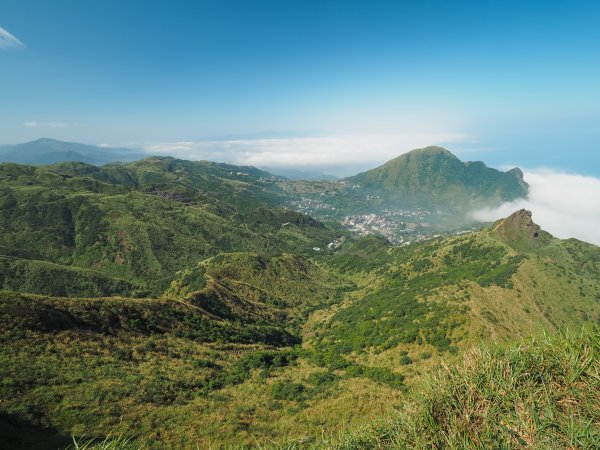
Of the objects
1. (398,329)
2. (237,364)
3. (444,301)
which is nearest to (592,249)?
(444,301)

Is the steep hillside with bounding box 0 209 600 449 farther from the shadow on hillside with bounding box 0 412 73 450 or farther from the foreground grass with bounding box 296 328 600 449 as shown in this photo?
the foreground grass with bounding box 296 328 600 449

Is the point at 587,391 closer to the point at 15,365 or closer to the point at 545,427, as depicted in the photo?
the point at 545,427

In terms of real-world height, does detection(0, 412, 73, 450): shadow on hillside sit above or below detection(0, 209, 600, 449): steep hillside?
above

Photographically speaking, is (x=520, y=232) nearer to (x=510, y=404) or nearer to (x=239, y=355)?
(x=239, y=355)

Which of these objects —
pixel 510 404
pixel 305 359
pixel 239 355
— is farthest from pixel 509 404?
pixel 305 359

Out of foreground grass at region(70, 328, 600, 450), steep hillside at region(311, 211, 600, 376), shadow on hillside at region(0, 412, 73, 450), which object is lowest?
steep hillside at region(311, 211, 600, 376)

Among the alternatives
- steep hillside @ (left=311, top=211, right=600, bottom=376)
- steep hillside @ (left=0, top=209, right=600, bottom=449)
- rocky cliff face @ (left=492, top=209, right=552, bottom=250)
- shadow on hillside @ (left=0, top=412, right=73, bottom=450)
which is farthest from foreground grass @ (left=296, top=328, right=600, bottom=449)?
rocky cliff face @ (left=492, top=209, right=552, bottom=250)

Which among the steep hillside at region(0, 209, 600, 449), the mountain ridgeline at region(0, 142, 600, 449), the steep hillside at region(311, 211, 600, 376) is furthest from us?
the steep hillside at region(311, 211, 600, 376)
